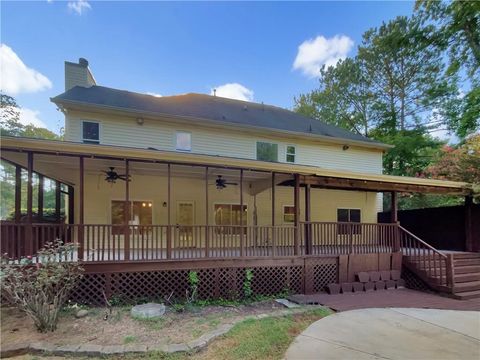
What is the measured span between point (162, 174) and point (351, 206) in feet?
29.4

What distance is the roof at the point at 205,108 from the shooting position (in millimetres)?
11000

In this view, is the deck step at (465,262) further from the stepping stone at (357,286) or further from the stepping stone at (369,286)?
the stepping stone at (357,286)

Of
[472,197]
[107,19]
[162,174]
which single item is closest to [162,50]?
[107,19]

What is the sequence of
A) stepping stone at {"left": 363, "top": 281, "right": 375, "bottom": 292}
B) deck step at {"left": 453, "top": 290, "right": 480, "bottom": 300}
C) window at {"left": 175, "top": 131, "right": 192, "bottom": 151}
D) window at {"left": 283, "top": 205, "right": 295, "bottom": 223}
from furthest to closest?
window at {"left": 283, "top": 205, "right": 295, "bottom": 223} → window at {"left": 175, "top": 131, "right": 192, "bottom": 151} → stepping stone at {"left": 363, "top": 281, "right": 375, "bottom": 292} → deck step at {"left": 453, "top": 290, "right": 480, "bottom": 300}

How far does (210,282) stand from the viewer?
23.9 ft

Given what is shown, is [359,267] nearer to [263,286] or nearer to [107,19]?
[263,286]

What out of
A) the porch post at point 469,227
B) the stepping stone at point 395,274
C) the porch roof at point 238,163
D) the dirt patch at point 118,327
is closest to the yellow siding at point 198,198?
the porch roof at point 238,163

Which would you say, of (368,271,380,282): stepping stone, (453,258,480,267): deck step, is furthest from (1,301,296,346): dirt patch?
(453,258,480,267): deck step

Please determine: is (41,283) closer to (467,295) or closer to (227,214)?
(227,214)

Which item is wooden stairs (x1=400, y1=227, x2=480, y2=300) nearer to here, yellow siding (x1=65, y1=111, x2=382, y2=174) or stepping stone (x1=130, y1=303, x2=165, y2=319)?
yellow siding (x1=65, y1=111, x2=382, y2=174)

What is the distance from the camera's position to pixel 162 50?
1587cm

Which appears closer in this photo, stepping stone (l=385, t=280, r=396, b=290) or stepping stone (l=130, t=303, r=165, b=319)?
stepping stone (l=130, t=303, r=165, b=319)

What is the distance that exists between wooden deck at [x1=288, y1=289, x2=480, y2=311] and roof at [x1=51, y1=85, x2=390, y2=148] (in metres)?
7.32

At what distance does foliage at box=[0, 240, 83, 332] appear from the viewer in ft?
15.8
